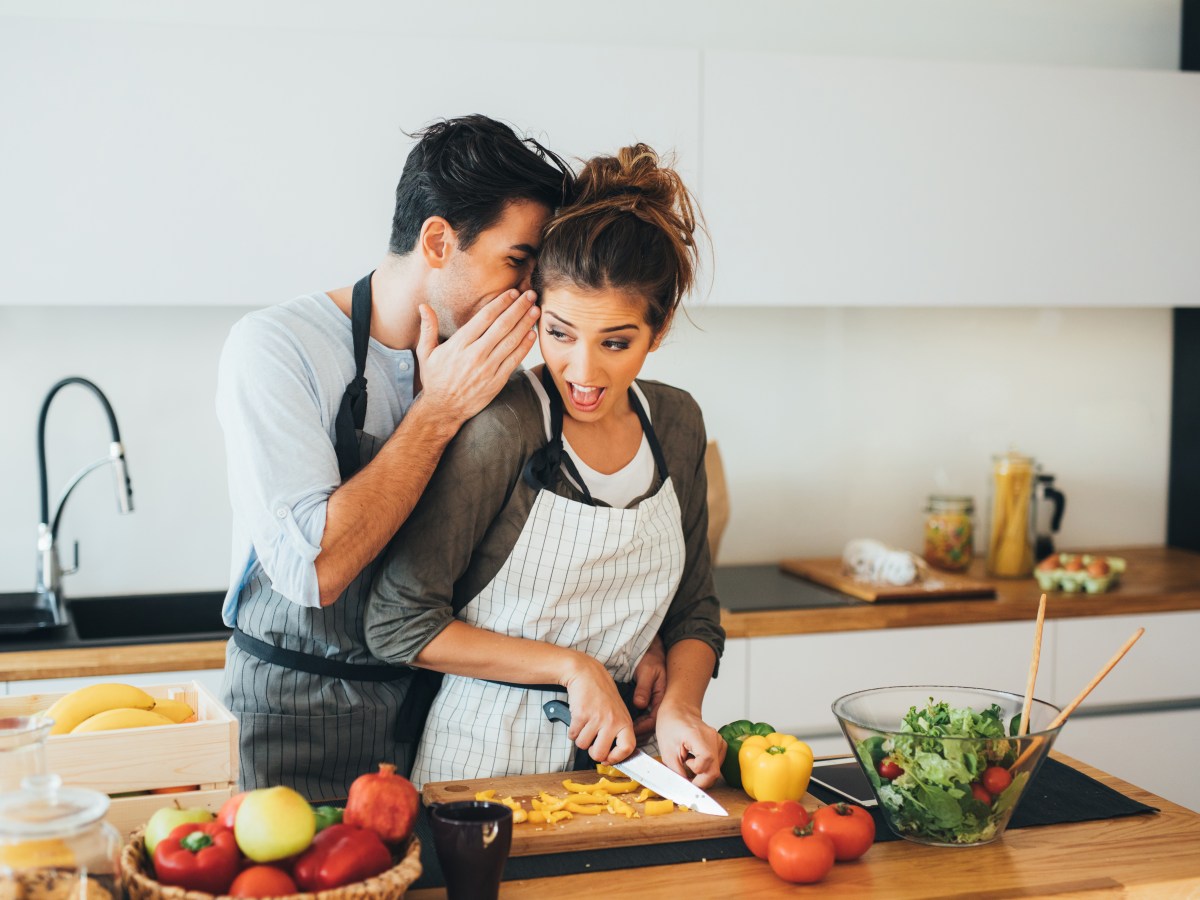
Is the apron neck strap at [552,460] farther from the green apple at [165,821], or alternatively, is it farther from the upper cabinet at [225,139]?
the upper cabinet at [225,139]

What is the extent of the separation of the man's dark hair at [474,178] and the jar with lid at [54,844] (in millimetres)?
949

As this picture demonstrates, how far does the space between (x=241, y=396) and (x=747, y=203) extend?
1.58 meters

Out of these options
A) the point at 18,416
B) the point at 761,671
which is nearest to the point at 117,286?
the point at 18,416

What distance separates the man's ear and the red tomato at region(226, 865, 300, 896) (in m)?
0.92

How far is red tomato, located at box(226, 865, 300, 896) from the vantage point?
1.07 meters

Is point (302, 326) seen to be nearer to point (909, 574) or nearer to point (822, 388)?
point (909, 574)

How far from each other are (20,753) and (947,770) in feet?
3.10

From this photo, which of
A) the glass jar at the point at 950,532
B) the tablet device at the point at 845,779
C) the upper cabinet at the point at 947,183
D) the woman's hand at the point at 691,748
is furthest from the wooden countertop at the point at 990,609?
the woman's hand at the point at 691,748

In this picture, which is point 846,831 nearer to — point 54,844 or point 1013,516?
point 54,844

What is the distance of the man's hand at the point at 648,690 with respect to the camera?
177 cm

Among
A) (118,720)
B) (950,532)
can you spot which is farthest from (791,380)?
(118,720)

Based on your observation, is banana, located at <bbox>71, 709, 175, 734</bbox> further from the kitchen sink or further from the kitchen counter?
the kitchen sink

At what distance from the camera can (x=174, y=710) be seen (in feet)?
4.68

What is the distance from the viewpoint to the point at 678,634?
1892mm
